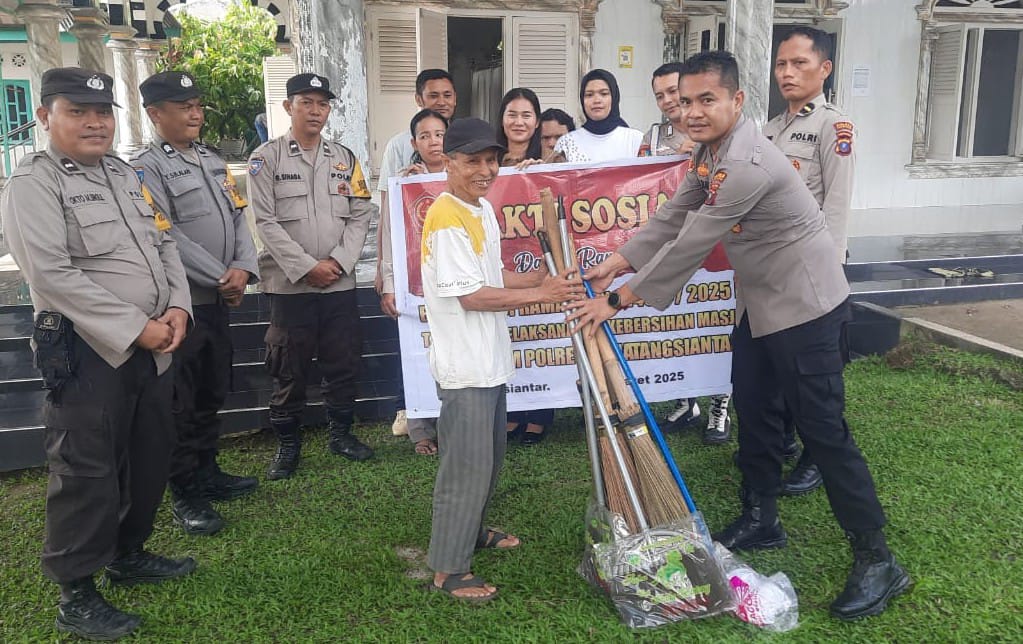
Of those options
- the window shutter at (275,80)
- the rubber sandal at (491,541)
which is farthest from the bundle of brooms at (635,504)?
the window shutter at (275,80)

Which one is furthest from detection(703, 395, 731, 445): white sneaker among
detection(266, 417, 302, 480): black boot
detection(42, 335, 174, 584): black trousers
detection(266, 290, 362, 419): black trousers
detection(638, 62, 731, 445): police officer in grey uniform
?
detection(42, 335, 174, 584): black trousers

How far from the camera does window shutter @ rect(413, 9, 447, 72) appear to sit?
292 inches

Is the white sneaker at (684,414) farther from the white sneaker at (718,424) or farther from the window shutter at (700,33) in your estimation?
the window shutter at (700,33)

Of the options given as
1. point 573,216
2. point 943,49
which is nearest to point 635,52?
point 943,49

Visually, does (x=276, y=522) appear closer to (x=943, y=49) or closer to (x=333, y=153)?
(x=333, y=153)

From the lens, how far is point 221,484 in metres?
3.59

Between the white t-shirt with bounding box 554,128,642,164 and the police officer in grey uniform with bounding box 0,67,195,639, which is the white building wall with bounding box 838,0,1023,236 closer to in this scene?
the white t-shirt with bounding box 554,128,642,164

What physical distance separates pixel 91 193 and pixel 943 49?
10337 millimetres

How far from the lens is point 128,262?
8.74ft

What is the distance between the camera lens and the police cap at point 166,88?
3213 mm

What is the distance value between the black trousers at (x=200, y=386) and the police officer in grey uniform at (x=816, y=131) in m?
2.54

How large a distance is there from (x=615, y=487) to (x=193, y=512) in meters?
1.78

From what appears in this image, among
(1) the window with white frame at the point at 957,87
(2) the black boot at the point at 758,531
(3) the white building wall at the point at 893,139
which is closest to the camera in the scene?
(2) the black boot at the point at 758,531

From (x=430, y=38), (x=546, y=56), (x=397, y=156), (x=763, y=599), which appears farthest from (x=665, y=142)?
(x=546, y=56)
